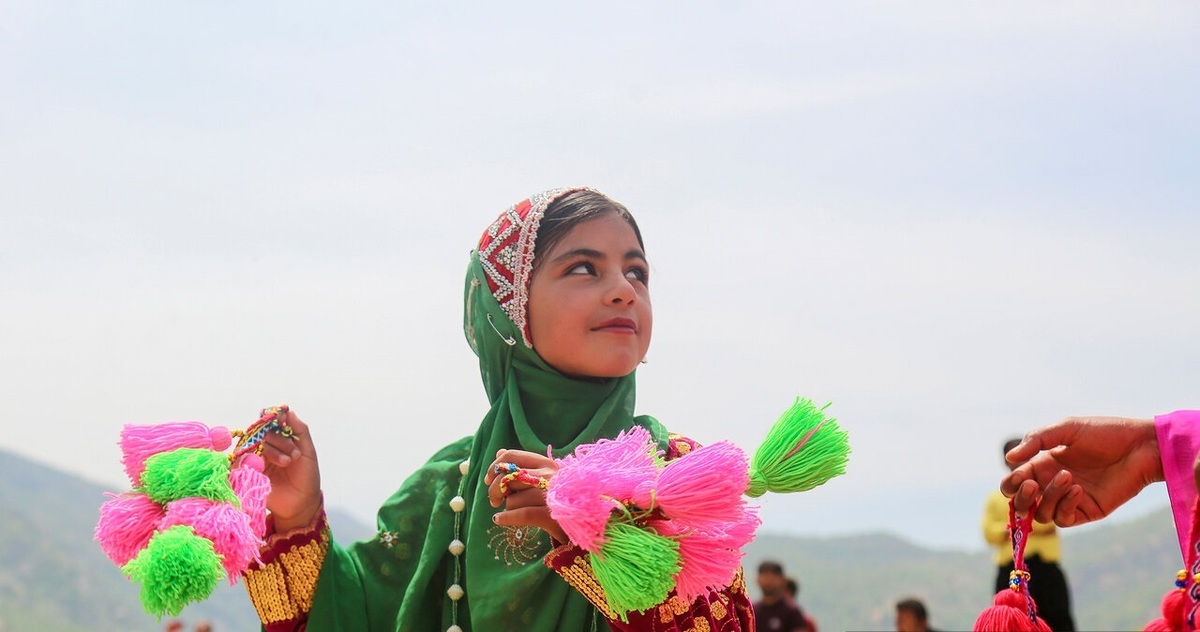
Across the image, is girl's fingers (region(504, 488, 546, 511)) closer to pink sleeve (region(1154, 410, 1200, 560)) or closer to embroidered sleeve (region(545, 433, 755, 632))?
embroidered sleeve (region(545, 433, 755, 632))

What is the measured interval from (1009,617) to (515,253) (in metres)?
1.51

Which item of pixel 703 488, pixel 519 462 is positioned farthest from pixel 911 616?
pixel 703 488

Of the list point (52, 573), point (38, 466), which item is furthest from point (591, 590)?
point (38, 466)

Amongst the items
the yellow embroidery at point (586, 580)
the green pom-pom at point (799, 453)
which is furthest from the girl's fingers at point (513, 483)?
the green pom-pom at point (799, 453)

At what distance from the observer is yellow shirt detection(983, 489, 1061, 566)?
26.2 feet

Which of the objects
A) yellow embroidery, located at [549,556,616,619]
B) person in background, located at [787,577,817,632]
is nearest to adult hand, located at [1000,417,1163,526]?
yellow embroidery, located at [549,556,616,619]

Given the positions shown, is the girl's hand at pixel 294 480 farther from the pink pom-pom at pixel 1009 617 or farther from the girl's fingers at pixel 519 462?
the pink pom-pom at pixel 1009 617

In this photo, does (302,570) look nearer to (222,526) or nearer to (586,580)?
(222,526)

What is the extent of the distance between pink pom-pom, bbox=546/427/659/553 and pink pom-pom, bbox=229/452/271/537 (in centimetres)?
81

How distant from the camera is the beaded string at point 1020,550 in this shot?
2.70 metres

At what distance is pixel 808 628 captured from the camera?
887cm

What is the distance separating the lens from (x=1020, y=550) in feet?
8.86

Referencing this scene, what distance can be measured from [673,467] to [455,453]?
127cm

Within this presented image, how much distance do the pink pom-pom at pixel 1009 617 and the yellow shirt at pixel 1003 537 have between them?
17.7 feet
